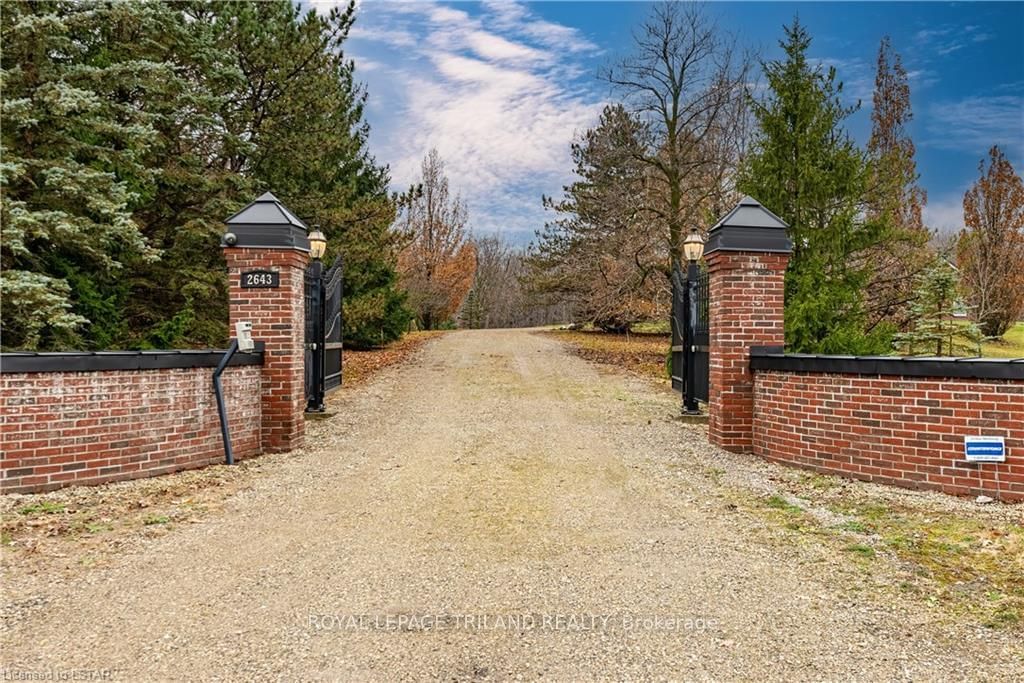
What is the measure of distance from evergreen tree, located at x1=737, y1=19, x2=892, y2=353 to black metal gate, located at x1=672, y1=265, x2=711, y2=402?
1512 millimetres

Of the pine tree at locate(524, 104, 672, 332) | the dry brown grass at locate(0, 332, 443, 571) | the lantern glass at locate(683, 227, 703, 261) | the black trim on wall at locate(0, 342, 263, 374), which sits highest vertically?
the pine tree at locate(524, 104, 672, 332)

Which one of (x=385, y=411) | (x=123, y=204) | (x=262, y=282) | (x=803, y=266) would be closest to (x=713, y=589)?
(x=262, y=282)

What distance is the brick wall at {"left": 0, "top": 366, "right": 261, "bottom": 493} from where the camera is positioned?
469 centimetres

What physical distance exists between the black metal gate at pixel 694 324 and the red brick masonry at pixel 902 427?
7.41ft

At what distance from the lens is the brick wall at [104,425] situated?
469cm

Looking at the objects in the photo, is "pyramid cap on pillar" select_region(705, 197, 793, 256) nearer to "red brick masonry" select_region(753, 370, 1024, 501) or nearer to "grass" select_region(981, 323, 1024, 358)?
"red brick masonry" select_region(753, 370, 1024, 501)

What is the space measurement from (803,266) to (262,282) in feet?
25.7

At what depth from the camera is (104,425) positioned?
5.03m

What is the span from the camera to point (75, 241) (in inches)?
342

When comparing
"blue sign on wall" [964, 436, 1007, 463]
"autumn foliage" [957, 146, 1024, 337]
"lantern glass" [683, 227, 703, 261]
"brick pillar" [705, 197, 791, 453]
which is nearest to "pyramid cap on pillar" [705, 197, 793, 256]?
"brick pillar" [705, 197, 791, 453]

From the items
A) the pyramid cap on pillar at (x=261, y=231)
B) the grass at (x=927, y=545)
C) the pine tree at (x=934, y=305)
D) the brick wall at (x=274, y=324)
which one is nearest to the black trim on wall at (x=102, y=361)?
the brick wall at (x=274, y=324)

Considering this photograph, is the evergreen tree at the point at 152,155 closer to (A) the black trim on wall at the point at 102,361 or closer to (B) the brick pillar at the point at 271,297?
(B) the brick pillar at the point at 271,297

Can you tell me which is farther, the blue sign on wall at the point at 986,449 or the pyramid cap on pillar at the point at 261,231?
the pyramid cap on pillar at the point at 261,231

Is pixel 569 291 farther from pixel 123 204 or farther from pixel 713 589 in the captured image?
pixel 713 589
